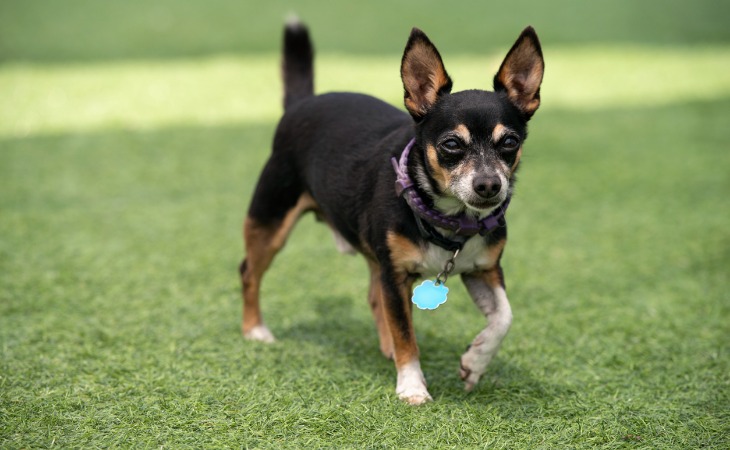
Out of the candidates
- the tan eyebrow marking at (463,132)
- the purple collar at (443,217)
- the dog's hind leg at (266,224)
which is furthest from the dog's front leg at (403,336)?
the dog's hind leg at (266,224)

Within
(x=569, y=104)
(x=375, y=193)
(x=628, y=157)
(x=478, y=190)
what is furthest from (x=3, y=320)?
(x=569, y=104)

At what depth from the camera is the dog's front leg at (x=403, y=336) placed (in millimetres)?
2996

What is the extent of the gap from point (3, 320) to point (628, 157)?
5104 millimetres

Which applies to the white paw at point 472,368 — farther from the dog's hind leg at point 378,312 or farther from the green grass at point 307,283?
the dog's hind leg at point 378,312

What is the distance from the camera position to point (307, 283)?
443 centimetres

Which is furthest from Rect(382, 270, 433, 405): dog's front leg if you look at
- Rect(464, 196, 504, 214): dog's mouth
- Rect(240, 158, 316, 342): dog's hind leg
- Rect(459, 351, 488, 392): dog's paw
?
Rect(240, 158, 316, 342): dog's hind leg

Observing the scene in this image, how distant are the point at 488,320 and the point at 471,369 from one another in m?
0.19

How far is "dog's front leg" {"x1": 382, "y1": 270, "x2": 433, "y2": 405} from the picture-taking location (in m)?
3.00

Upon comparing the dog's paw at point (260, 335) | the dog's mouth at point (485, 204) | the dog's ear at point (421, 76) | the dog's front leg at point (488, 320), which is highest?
the dog's ear at point (421, 76)

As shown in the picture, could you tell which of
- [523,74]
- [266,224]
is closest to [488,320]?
[523,74]

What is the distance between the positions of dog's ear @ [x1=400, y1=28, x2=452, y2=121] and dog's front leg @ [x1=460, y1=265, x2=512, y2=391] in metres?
0.66

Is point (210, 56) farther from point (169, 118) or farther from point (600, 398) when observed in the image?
point (600, 398)

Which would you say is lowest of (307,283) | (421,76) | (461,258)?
(307,283)

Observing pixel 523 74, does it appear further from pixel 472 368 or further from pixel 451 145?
pixel 472 368
